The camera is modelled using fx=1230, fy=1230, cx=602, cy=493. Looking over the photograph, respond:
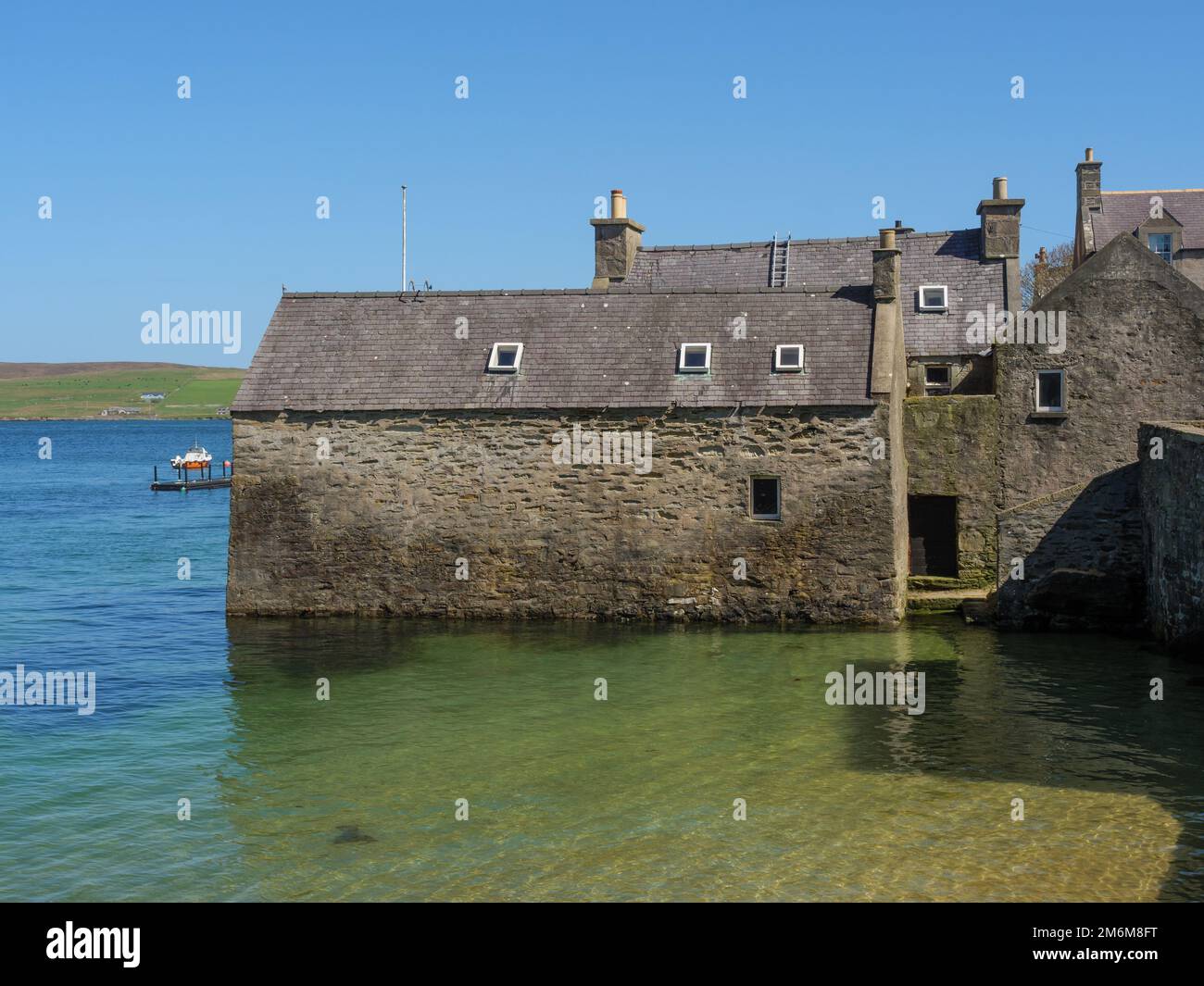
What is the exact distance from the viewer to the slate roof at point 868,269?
30.3 metres

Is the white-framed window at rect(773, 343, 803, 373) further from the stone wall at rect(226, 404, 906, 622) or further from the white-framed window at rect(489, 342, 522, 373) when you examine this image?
the white-framed window at rect(489, 342, 522, 373)

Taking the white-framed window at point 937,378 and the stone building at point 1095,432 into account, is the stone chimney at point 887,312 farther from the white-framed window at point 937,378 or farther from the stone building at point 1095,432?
the white-framed window at point 937,378

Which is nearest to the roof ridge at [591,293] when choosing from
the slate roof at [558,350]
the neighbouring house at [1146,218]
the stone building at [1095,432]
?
the slate roof at [558,350]

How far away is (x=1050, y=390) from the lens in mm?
24125

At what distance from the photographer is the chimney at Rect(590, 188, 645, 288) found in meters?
32.3

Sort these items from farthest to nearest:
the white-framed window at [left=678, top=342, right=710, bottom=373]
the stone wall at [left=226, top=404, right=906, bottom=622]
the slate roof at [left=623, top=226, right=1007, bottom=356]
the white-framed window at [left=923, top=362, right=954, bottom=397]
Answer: the slate roof at [left=623, top=226, right=1007, bottom=356]
the white-framed window at [left=923, top=362, right=954, bottom=397]
the white-framed window at [left=678, top=342, right=710, bottom=373]
the stone wall at [left=226, top=404, right=906, bottom=622]

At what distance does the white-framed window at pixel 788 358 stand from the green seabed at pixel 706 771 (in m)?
4.86

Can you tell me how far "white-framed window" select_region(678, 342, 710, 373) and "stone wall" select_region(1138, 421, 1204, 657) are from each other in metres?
7.98

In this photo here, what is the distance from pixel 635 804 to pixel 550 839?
134cm

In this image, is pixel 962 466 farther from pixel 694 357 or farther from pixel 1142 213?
pixel 1142 213

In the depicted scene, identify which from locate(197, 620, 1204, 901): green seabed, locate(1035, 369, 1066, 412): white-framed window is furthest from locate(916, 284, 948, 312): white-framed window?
locate(197, 620, 1204, 901): green seabed

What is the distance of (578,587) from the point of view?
895 inches

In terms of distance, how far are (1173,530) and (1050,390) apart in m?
5.12
